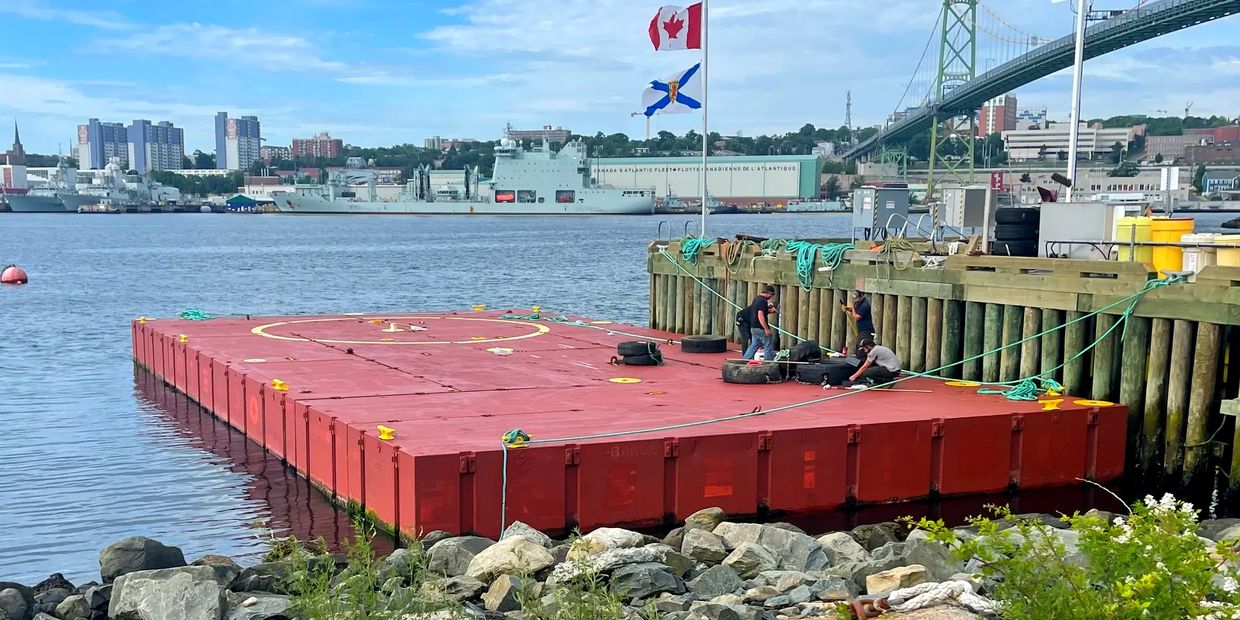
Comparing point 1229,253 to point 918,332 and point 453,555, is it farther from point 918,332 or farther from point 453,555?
point 453,555

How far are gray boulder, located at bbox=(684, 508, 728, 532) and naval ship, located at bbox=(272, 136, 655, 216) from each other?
153 meters

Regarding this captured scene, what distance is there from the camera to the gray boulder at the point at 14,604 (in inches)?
392

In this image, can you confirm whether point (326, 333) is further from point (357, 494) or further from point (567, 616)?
point (567, 616)

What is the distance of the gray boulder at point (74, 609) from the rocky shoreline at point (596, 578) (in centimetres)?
1

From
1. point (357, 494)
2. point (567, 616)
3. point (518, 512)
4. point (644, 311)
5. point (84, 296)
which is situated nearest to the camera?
point (567, 616)

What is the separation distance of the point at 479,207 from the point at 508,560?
175 metres

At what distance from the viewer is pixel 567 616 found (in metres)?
6.65

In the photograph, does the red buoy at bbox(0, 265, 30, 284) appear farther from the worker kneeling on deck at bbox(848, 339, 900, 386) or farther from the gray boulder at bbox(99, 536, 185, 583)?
the gray boulder at bbox(99, 536, 185, 583)

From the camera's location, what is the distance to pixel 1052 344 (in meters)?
17.2

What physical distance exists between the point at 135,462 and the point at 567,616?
14.9 metres

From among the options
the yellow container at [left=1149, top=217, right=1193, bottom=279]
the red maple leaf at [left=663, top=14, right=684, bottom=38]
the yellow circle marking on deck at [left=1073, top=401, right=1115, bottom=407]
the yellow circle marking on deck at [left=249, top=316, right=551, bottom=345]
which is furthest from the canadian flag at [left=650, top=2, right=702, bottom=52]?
the yellow circle marking on deck at [left=1073, top=401, right=1115, bottom=407]

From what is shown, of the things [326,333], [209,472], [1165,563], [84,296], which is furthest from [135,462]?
[84,296]

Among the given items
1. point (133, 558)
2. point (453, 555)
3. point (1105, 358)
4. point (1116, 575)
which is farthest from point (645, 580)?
point (1105, 358)

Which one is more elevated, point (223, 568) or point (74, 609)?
point (223, 568)
